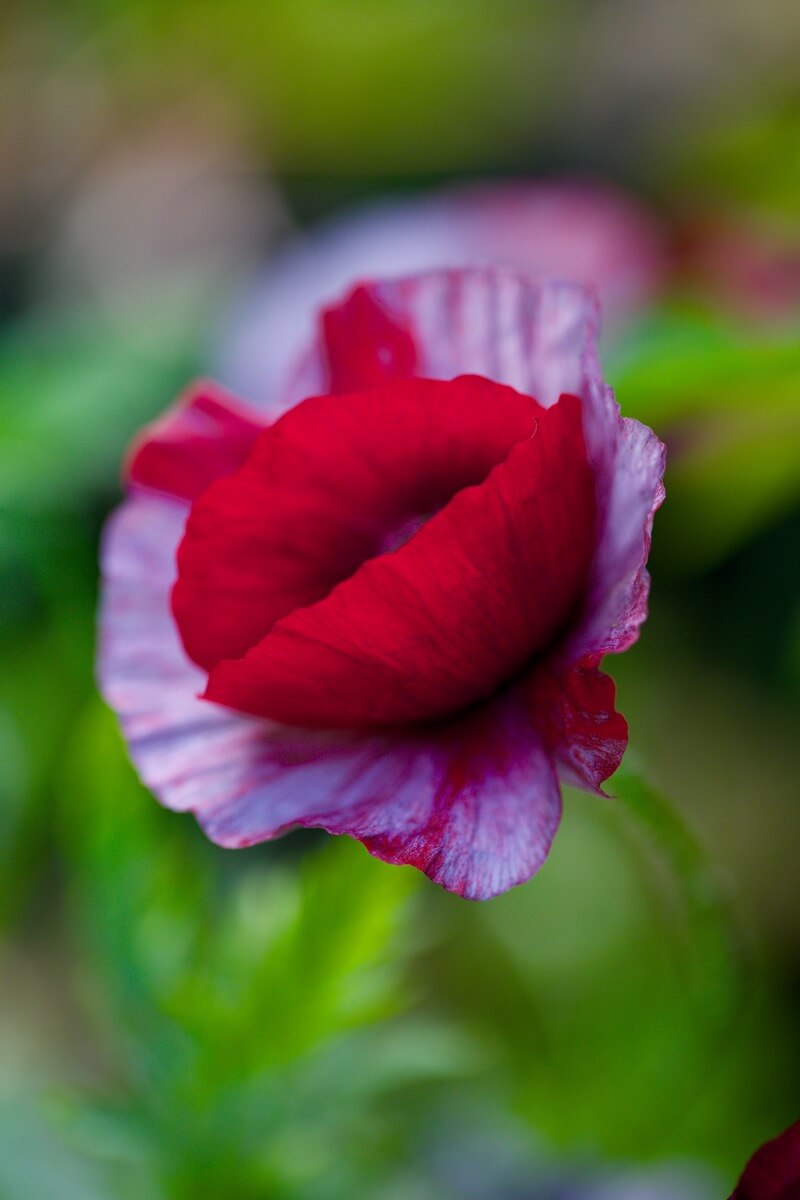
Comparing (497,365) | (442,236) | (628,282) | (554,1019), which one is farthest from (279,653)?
(442,236)

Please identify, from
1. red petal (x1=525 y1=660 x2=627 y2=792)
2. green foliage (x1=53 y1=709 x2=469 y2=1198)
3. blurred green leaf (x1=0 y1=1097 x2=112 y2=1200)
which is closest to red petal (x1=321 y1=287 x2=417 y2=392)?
red petal (x1=525 y1=660 x2=627 y2=792)

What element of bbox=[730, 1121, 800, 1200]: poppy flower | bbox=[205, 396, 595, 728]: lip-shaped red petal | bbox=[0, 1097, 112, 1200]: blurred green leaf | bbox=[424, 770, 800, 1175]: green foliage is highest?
bbox=[205, 396, 595, 728]: lip-shaped red petal

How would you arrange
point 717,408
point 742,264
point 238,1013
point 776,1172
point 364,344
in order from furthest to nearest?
point 742,264 → point 717,408 → point 238,1013 → point 364,344 → point 776,1172

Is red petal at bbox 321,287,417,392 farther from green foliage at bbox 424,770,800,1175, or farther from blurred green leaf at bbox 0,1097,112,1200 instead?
blurred green leaf at bbox 0,1097,112,1200

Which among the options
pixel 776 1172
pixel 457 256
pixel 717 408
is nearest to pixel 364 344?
pixel 776 1172

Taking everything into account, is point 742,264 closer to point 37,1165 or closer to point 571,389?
point 571,389

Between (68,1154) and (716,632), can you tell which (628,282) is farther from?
(68,1154)

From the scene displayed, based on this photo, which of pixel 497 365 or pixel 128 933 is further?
pixel 128 933
